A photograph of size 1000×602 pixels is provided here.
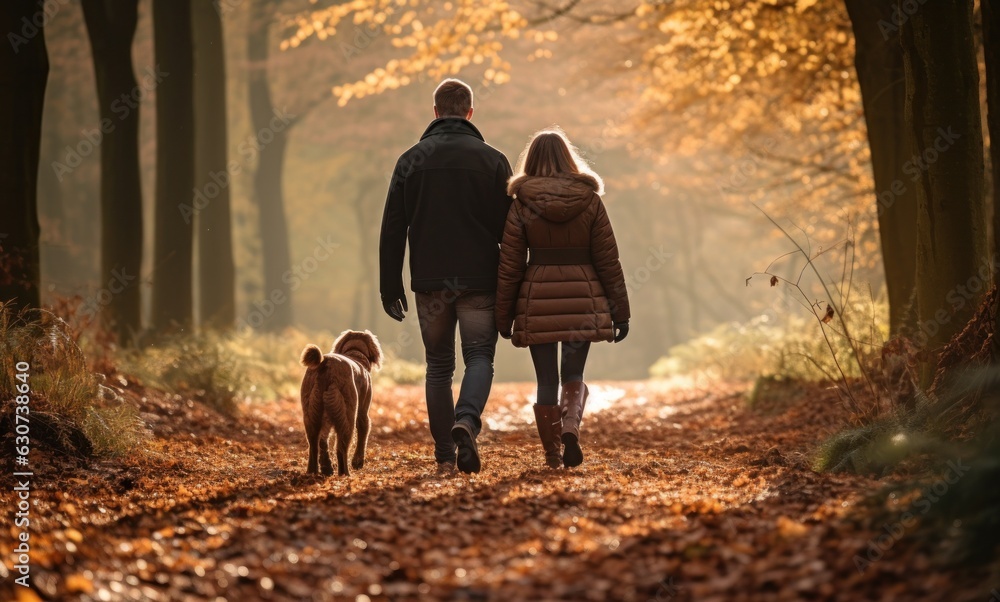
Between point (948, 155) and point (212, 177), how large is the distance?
13.4m

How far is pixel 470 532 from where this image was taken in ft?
14.1

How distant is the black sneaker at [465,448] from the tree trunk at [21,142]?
3.93 meters

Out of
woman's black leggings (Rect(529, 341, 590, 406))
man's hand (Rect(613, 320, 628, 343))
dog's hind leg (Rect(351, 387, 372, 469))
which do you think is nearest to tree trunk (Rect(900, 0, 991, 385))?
man's hand (Rect(613, 320, 628, 343))

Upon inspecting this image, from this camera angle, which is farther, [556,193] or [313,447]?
[313,447]

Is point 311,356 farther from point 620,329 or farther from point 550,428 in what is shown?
point 620,329

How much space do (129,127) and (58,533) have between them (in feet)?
27.9

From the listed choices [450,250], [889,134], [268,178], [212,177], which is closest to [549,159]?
[450,250]

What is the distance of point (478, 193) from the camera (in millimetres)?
6324

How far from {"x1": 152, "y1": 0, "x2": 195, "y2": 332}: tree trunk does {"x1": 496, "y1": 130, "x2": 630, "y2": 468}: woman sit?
7287mm

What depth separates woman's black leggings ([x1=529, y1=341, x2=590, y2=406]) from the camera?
6.35 meters

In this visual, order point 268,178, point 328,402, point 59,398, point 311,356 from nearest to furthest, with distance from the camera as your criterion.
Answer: point 311,356 < point 328,402 < point 59,398 < point 268,178

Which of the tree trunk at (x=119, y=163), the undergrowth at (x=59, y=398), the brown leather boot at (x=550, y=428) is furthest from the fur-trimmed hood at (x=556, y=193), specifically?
the tree trunk at (x=119, y=163)

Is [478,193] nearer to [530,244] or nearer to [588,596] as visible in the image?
[530,244]

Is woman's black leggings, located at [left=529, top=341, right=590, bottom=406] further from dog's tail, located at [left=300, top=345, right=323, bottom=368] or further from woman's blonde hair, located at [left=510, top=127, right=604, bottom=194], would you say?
dog's tail, located at [left=300, top=345, right=323, bottom=368]
